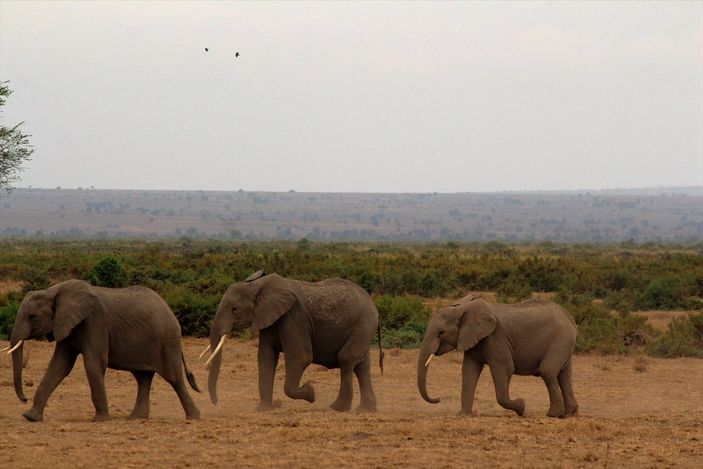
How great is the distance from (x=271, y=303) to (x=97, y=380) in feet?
7.64

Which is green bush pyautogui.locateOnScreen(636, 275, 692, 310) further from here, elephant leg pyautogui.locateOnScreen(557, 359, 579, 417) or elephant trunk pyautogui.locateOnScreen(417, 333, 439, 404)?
→ elephant trunk pyautogui.locateOnScreen(417, 333, 439, 404)

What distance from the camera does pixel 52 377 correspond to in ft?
43.3

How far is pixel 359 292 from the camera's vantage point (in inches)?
589

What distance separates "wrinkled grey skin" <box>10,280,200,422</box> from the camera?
13078mm

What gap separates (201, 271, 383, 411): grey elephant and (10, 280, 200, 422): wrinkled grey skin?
734 millimetres

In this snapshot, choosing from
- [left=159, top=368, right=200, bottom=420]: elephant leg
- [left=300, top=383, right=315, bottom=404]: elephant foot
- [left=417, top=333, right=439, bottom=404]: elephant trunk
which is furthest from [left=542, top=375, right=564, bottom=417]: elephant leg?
[left=159, top=368, right=200, bottom=420]: elephant leg

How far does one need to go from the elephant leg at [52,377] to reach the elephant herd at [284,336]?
1cm

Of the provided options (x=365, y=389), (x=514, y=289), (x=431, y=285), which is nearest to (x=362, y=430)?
(x=365, y=389)

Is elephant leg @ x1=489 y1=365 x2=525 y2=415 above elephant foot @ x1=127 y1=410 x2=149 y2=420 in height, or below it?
above

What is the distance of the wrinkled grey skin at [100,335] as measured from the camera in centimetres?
1308

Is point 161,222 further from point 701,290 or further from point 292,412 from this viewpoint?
point 292,412

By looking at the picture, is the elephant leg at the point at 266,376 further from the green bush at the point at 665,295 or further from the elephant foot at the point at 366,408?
the green bush at the point at 665,295

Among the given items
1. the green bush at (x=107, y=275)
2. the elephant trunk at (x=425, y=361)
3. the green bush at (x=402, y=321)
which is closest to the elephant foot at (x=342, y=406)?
the elephant trunk at (x=425, y=361)

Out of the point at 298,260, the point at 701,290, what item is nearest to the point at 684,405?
the point at 701,290
